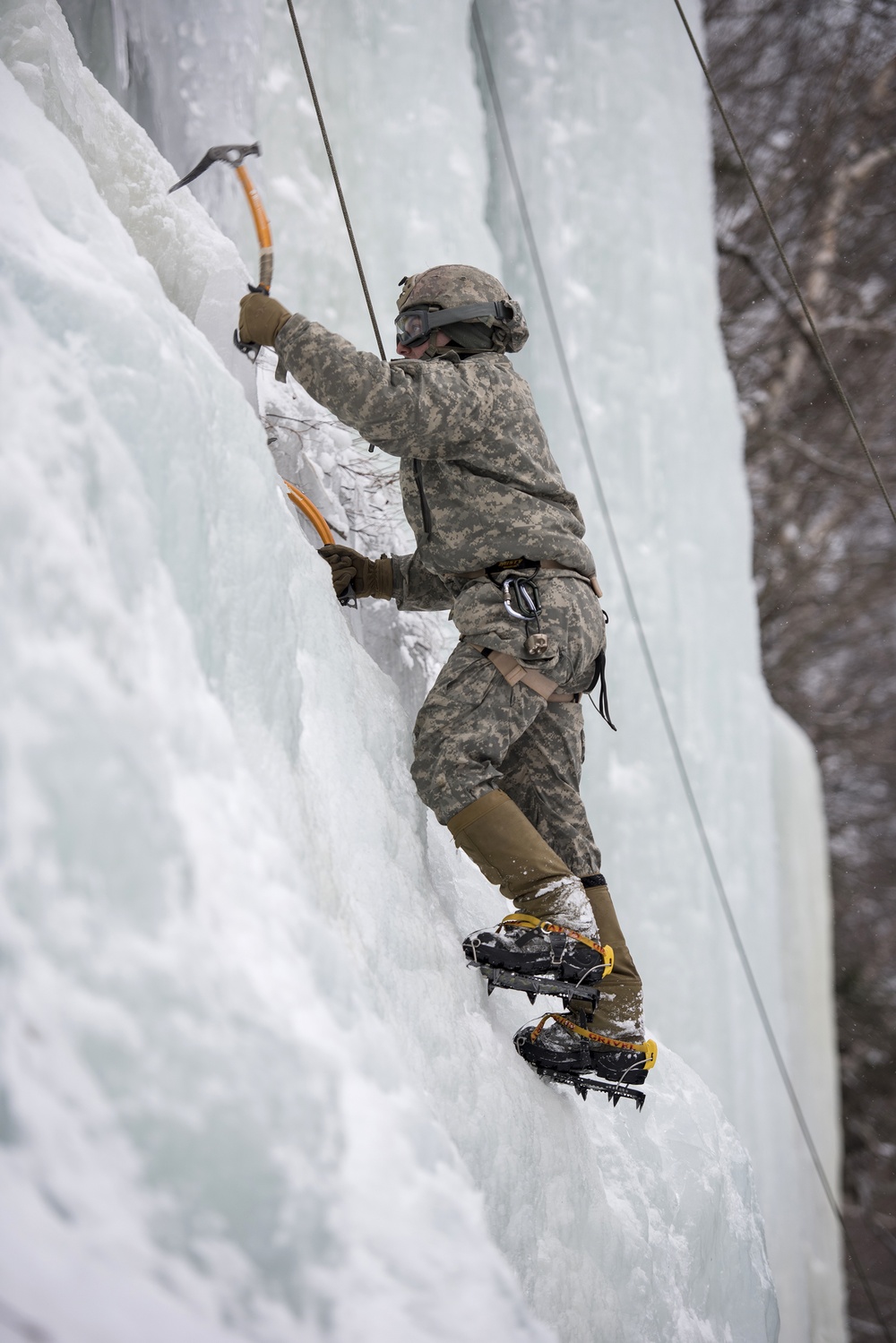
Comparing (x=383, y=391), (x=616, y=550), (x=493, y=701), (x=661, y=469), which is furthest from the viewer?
(x=661, y=469)

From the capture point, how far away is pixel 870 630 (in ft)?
19.1

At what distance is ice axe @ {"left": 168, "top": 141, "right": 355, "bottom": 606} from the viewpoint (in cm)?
→ 129

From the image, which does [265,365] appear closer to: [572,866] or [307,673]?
[307,673]

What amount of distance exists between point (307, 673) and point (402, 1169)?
1.94 feet

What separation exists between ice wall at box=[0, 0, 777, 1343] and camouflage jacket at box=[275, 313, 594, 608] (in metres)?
0.14

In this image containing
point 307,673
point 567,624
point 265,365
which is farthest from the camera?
point 265,365

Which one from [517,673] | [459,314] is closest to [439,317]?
[459,314]

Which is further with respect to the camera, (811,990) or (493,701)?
(811,990)

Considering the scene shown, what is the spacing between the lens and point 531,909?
1249 mm

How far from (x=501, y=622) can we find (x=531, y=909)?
35cm

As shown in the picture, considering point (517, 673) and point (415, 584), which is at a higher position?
point (415, 584)

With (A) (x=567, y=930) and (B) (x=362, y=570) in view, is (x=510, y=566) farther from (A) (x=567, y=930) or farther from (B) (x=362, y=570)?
(A) (x=567, y=930)

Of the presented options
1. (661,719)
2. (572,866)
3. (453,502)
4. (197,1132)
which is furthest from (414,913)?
(661,719)

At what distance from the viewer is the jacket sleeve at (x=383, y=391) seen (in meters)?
1.17
